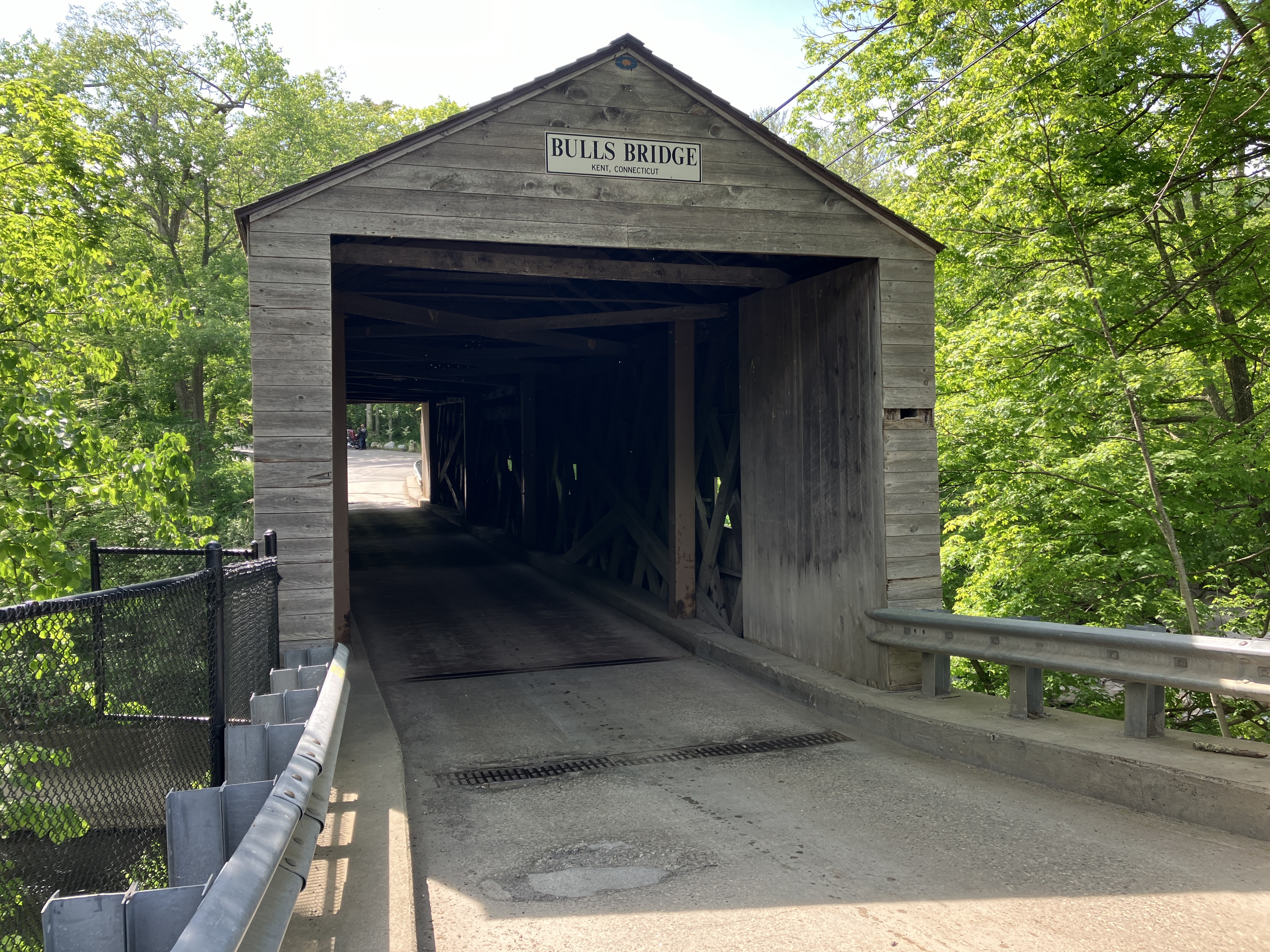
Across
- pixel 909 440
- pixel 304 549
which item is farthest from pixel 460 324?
pixel 909 440

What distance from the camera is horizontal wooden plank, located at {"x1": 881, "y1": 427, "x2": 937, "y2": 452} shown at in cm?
689

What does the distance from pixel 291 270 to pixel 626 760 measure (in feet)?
12.2

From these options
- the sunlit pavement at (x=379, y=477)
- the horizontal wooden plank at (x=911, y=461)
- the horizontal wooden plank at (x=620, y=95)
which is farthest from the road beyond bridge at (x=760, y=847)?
the sunlit pavement at (x=379, y=477)

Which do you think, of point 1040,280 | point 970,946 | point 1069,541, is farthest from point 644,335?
point 970,946

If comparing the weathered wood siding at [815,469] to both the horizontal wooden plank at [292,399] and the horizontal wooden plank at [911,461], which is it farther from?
the horizontal wooden plank at [292,399]

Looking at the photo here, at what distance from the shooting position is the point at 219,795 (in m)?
2.65

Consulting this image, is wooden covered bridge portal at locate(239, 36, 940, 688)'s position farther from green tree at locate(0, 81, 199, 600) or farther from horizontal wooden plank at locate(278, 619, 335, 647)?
green tree at locate(0, 81, 199, 600)

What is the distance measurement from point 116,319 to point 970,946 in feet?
26.3

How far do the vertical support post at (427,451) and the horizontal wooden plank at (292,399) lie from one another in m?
22.8

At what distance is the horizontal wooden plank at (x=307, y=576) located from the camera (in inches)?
236

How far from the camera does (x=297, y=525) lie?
237 inches

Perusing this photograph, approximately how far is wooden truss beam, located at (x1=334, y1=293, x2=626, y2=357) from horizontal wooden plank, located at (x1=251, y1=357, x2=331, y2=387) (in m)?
2.43

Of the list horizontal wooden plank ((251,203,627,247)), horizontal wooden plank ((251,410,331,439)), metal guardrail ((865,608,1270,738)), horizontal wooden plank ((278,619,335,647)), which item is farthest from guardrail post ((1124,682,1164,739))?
horizontal wooden plank ((251,410,331,439))

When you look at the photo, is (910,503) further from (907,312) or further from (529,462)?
(529,462)
